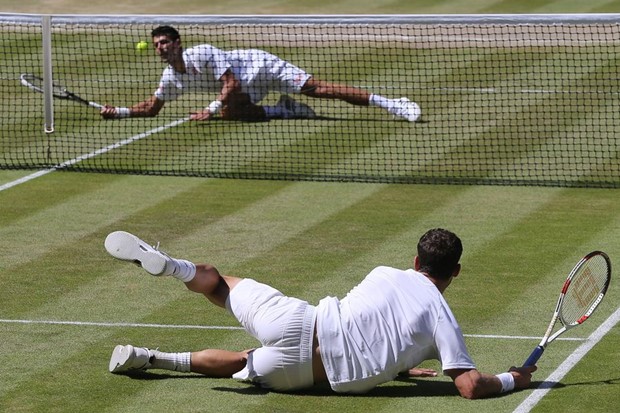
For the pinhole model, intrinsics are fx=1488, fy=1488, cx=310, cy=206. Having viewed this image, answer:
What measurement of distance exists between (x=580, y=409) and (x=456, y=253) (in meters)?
1.25

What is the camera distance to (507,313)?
11594 millimetres

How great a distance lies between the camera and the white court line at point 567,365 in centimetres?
945

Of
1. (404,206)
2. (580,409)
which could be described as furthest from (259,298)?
(404,206)

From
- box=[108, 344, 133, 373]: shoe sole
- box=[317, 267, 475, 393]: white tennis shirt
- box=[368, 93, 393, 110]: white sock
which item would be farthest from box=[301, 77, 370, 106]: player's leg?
box=[317, 267, 475, 393]: white tennis shirt

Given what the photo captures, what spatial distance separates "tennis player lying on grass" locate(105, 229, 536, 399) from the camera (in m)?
9.34

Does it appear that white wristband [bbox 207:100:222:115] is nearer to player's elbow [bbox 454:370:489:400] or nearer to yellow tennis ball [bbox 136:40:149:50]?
yellow tennis ball [bbox 136:40:149:50]

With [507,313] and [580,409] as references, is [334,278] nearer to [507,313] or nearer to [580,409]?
[507,313]

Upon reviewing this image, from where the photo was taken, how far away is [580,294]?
33.0ft

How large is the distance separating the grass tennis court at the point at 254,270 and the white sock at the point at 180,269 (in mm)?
738

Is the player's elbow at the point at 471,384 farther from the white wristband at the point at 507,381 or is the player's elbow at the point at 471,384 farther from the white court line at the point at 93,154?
the white court line at the point at 93,154

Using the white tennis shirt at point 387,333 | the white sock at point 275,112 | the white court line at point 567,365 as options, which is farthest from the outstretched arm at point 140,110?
the white tennis shirt at point 387,333

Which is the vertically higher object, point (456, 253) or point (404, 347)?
point (456, 253)

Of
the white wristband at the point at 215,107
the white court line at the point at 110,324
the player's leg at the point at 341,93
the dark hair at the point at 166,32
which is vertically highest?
the dark hair at the point at 166,32

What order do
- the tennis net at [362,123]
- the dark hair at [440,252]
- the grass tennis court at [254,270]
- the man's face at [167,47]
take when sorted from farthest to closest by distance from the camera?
the man's face at [167,47] → the tennis net at [362,123] → the grass tennis court at [254,270] → the dark hair at [440,252]
